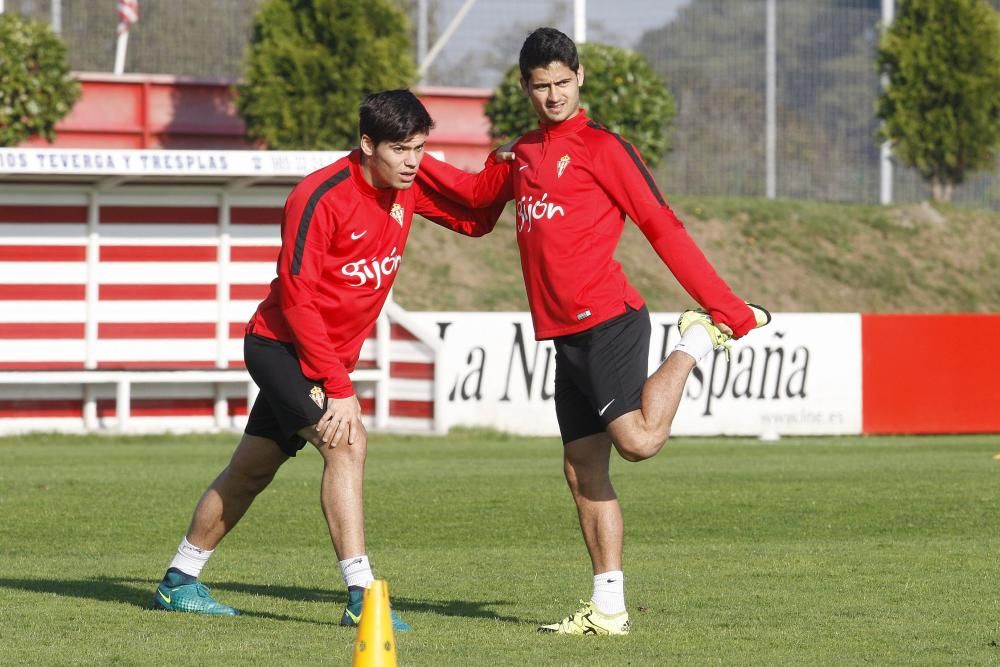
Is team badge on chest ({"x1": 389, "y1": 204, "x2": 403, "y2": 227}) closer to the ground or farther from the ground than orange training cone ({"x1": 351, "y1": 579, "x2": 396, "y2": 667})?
farther from the ground

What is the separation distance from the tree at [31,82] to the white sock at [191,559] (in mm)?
17652

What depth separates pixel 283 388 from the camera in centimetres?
665

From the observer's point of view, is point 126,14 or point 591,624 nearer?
point 591,624

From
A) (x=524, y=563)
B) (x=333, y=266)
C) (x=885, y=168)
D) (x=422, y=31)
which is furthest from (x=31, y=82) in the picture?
(x=333, y=266)

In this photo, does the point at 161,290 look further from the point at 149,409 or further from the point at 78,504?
the point at 78,504

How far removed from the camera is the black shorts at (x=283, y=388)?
21.7 ft

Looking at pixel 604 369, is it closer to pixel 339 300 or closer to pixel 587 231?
pixel 587 231

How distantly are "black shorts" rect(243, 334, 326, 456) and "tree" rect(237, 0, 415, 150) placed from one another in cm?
1835

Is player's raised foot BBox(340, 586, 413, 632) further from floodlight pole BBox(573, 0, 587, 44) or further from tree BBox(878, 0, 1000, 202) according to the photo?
tree BBox(878, 0, 1000, 202)

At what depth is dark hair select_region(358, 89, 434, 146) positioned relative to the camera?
21.5 ft

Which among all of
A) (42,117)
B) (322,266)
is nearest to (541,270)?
(322,266)

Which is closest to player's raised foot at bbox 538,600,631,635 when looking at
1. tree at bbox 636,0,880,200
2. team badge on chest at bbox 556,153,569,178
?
team badge on chest at bbox 556,153,569,178

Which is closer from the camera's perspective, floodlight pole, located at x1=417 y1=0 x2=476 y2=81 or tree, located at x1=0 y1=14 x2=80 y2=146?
tree, located at x1=0 y1=14 x2=80 y2=146

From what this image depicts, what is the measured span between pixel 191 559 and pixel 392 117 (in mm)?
2018
